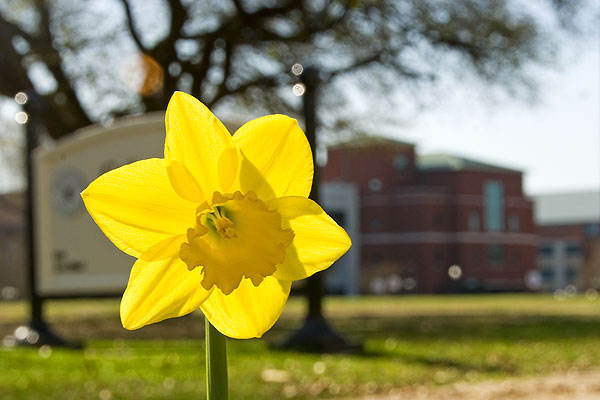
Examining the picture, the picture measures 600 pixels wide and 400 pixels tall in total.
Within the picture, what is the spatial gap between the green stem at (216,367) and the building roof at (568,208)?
3104 inches

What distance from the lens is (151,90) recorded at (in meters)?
15.6

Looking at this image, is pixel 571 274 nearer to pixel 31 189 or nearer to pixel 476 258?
pixel 476 258

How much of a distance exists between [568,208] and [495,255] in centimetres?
2593

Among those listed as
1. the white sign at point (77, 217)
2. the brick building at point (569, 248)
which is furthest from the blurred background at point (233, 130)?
the brick building at point (569, 248)

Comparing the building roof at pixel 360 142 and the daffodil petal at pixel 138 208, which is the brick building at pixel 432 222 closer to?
the building roof at pixel 360 142

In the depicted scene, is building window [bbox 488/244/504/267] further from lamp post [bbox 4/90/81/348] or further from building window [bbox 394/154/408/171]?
lamp post [bbox 4/90/81/348]

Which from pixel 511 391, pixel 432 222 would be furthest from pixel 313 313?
pixel 432 222

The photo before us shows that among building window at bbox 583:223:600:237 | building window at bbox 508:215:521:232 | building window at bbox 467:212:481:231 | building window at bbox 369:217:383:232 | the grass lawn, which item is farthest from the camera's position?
building window at bbox 583:223:600:237

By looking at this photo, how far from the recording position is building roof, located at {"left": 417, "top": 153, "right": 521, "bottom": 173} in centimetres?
5850

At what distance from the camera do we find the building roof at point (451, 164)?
192 feet

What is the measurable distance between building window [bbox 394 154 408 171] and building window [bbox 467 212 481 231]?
20.1 feet

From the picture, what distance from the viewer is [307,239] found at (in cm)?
81

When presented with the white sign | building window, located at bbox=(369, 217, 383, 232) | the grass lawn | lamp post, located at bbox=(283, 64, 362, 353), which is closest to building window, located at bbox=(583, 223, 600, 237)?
building window, located at bbox=(369, 217, 383, 232)

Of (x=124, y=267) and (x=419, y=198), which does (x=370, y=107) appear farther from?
(x=419, y=198)
